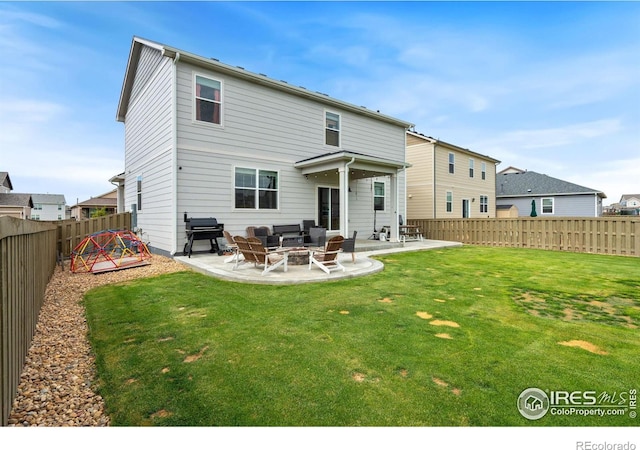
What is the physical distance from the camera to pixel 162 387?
247 cm

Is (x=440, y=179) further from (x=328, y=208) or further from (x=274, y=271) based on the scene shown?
(x=274, y=271)

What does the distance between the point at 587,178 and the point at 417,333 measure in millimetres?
32988

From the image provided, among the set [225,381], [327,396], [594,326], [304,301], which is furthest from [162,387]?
[594,326]

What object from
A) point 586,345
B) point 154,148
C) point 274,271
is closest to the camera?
point 586,345

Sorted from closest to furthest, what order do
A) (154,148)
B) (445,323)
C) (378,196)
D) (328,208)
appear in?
(445,323) < (154,148) < (328,208) < (378,196)

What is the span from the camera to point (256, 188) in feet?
34.6

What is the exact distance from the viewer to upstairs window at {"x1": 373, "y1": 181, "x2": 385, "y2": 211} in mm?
14094

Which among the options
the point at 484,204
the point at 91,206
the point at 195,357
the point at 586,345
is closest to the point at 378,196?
the point at 586,345

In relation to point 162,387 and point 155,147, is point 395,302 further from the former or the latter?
point 155,147

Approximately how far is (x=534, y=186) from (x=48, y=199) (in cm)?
8641

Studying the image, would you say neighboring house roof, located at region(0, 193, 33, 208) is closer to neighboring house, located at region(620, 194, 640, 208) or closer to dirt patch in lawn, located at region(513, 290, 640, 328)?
dirt patch in lawn, located at region(513, 290, 640, 328)

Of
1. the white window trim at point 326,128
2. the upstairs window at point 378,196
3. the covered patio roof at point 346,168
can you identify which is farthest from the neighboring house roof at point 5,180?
the upstairs window at point 378,196

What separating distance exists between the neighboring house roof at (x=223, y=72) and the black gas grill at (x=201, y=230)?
4.66 meters

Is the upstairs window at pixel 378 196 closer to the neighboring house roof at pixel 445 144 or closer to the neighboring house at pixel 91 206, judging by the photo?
the neighboring house roof at pixel 445 144
